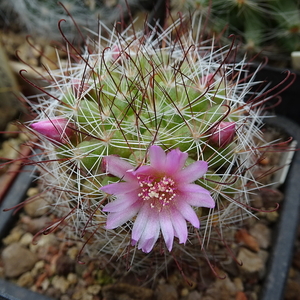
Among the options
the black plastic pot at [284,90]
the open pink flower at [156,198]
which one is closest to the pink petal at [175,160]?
the open pink flower at [156,198]

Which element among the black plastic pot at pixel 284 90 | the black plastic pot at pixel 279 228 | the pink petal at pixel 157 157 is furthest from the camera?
the black plastic pot at pixel 284 90

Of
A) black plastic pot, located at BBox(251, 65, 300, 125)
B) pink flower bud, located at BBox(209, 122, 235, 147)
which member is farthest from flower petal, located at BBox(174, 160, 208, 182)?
black plastic pot, located at BBox(251, 65, 300, 125)

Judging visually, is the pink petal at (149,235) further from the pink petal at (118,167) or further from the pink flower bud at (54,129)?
the pink flower bud at (54,129)

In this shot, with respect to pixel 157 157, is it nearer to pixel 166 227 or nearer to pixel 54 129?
pixel 166 227

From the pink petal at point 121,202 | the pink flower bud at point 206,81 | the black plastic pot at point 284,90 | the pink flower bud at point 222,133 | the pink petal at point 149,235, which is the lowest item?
the pink petal at point 149,235

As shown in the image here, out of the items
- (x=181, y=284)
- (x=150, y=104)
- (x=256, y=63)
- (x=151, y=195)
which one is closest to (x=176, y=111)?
(x=150, y=104)

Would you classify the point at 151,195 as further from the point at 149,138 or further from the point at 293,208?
the point at 293,208

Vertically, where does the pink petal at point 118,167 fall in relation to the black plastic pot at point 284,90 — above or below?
below
